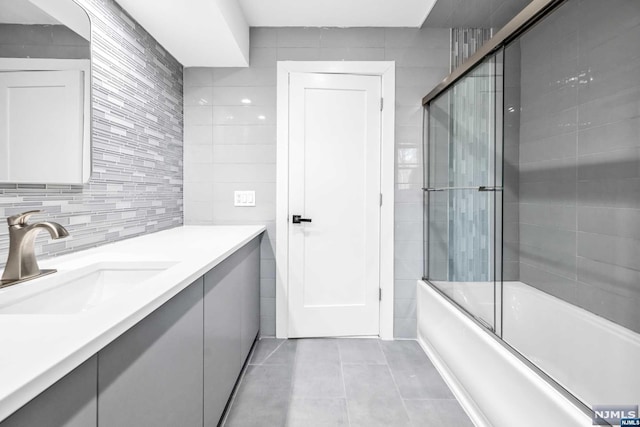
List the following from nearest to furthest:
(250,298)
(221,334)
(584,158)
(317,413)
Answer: (221,334) < (317,413) < (584,158) < (250,298)

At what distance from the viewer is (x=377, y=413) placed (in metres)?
1.75

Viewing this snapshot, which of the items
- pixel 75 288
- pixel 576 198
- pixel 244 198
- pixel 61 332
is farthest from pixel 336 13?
pixel 61 332

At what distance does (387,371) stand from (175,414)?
1455mm

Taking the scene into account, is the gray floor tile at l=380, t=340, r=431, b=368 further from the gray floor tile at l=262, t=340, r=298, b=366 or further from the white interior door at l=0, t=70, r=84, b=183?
the white interior door at l=0, t=70, r=84, b=183

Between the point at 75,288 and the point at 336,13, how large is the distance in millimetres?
2235

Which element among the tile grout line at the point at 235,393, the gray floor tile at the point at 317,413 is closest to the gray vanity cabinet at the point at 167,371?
the tile grout line at the point at 235,393

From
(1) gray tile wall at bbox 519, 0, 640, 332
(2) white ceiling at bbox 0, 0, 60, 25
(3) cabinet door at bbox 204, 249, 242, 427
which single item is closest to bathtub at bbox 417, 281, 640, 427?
(1) gray tile wall at bbox 519, 0, 640, 332

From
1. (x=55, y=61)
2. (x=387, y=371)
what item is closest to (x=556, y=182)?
(x=387, y=371)

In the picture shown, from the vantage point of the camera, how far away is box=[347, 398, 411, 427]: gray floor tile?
5.50ft

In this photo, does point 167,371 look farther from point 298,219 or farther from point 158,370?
point 298,219

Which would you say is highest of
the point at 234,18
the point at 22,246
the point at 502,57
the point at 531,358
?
the point at 234,18

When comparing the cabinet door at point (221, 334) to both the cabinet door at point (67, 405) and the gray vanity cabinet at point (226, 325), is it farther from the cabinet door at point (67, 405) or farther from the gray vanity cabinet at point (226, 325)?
the cabinet door at point (67, 405)

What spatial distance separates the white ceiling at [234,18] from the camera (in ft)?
6.01

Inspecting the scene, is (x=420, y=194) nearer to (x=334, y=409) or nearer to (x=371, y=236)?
(x=371, y=236)
